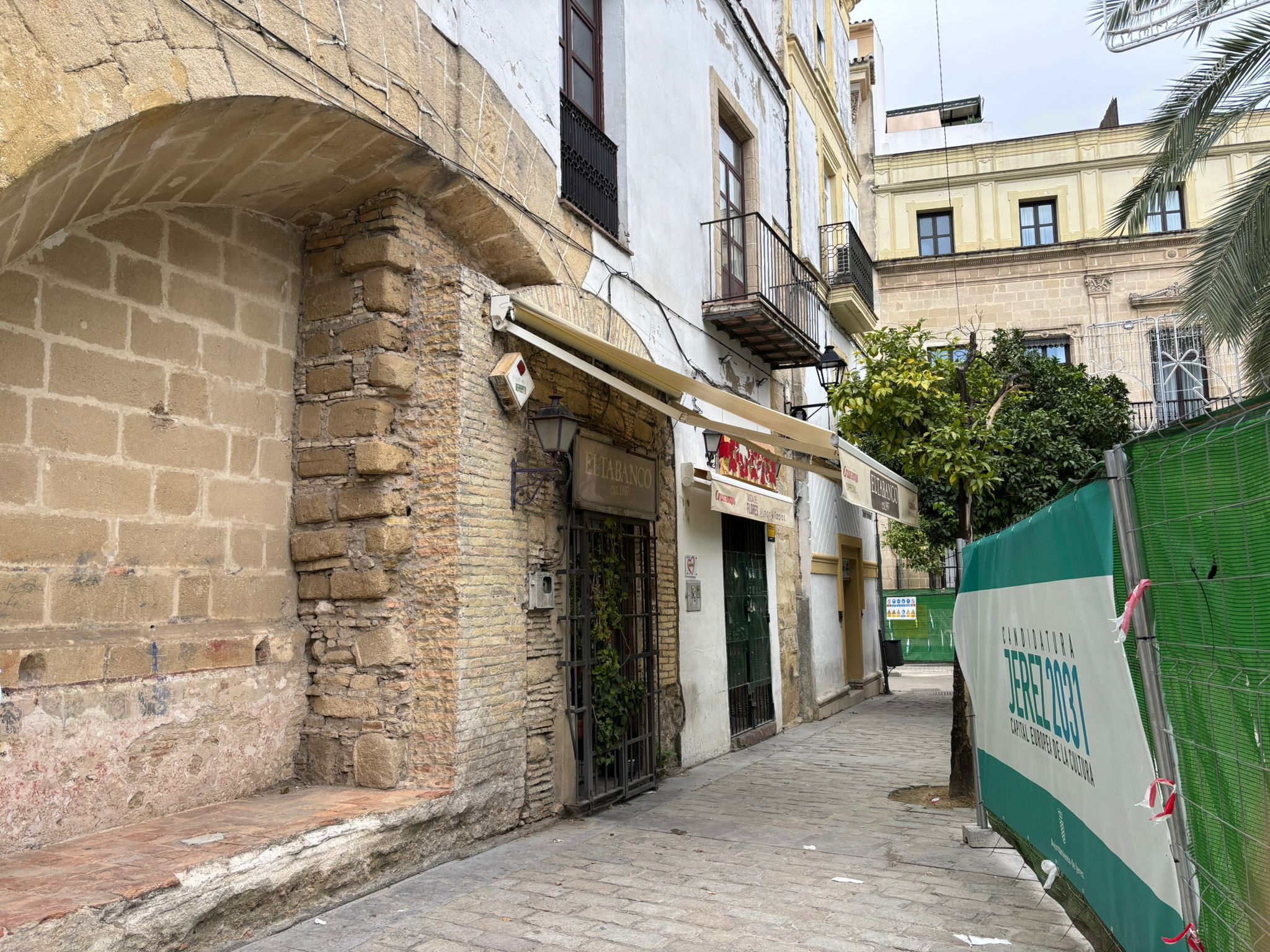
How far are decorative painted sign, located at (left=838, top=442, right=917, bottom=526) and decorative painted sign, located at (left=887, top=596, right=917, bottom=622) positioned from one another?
11.8 meters

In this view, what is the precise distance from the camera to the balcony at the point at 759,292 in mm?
10273

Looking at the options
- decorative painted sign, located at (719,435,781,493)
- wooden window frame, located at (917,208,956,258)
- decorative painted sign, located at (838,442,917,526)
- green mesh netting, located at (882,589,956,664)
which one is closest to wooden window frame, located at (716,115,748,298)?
decorative painted sign, located at (719,435,781,493)

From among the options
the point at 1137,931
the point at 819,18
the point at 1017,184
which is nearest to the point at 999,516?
the point at 819,18

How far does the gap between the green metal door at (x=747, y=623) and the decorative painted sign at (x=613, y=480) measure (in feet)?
8.62

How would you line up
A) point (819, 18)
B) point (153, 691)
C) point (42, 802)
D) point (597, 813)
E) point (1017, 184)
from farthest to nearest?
1. point (1017, 184)
2. point (819, 18)
3. point (597, 813)
4. point (153, 691)
5. point (42, 802)

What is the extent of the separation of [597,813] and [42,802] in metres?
3.69

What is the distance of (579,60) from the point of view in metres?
8.34

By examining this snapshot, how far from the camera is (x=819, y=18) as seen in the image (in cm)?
1681

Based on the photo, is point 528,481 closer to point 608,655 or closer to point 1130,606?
point 608,655

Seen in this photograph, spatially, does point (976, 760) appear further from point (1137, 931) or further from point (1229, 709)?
point (1229, 709)

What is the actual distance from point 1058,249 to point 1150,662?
79.0 ft

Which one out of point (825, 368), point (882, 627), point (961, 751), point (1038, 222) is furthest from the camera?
point (1038, 222)

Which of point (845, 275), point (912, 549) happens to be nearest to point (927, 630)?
point (912, 549)

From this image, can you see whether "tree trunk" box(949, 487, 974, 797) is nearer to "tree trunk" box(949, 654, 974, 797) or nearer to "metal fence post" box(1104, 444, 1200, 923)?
"tree trunk" box(949, 654, 974, 797)
